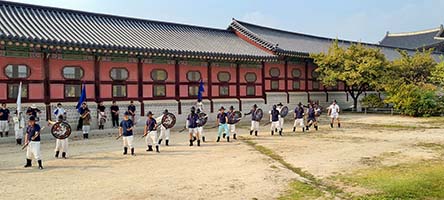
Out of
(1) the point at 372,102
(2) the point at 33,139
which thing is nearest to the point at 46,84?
(2) the point at 33,139

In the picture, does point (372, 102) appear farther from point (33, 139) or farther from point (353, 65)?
point (33, 139)

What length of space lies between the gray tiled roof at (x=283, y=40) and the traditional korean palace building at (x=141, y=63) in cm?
17

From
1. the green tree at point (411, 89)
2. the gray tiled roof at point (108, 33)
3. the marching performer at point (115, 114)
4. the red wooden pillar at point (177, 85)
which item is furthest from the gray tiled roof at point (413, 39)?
the marching performer at point (115, 114)

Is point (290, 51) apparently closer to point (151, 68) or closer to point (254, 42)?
point (254, 42)

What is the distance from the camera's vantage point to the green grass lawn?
293 inches

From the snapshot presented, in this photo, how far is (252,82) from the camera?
26.7 meters

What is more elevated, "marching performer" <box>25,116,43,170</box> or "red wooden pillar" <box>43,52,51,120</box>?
"red wooden pillar" <box>43,52,51,120</box>

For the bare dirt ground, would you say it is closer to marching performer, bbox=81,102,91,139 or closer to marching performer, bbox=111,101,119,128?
marching performer, bbox=81,102,91,139

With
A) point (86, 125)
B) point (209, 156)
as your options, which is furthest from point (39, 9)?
point (209, 156)

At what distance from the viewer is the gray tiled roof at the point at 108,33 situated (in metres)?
17.1

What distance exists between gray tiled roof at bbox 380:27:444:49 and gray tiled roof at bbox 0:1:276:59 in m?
39.0

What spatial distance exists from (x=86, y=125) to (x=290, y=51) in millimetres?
16941

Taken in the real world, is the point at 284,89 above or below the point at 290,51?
below

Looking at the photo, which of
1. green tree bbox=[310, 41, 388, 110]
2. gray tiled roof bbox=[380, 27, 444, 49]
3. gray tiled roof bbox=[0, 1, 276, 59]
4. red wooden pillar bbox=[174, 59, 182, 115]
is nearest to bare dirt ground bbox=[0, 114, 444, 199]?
gray tiled roof bbox=[0, 1, 276, 59]
